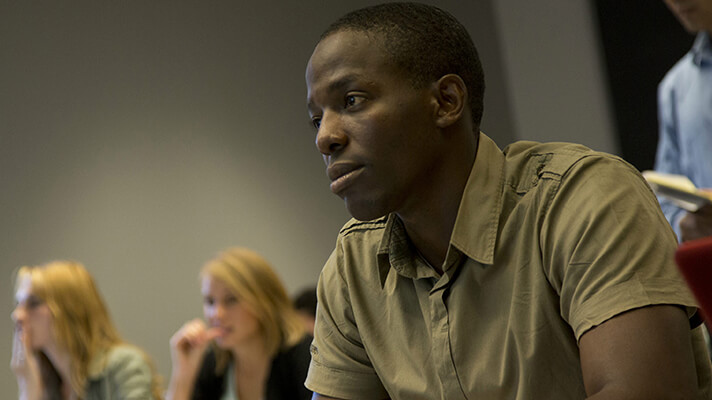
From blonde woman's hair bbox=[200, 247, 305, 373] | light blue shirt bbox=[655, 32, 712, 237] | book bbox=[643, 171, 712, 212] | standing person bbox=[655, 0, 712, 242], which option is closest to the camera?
book bbox=[643, 171, 712, 212]

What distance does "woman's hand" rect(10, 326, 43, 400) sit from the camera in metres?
3.70

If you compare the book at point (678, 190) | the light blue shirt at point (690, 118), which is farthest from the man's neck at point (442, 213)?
the light blue shirt at point (690, 118)

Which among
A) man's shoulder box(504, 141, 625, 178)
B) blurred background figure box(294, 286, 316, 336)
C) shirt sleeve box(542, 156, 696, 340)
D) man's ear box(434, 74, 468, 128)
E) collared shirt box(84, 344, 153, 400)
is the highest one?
man's ear box(434, 74, 468, 128)

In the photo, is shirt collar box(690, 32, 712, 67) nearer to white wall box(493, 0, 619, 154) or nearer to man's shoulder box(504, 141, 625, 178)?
man's shoulder box(504, 141, 625, 178)

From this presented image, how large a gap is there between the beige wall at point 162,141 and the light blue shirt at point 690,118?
1800 millimetres

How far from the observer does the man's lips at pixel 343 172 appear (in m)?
1.12

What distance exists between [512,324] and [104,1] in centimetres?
368

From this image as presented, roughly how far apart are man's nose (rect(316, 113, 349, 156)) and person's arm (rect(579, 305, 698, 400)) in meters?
0.39

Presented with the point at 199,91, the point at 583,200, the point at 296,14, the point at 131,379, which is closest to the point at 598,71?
the point at 296,14

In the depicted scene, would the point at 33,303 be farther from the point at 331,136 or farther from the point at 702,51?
the point at 331,136

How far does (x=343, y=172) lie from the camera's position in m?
1.12

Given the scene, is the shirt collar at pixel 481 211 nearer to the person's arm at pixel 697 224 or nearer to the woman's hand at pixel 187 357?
the person's arm at pixel 697 224

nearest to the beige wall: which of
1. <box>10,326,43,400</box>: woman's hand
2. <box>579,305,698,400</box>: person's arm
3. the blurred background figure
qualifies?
<box>10,326,43,400</box>: woman's hand

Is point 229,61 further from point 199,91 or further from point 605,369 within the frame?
point 605,369
